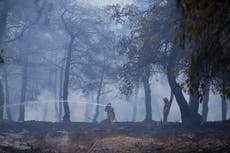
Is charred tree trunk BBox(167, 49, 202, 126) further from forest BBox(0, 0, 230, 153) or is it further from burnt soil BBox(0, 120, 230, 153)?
burnt soil BBox(0, 120, 230, 153)

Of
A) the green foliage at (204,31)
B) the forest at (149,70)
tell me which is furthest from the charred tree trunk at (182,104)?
the green foliage at (204,31)

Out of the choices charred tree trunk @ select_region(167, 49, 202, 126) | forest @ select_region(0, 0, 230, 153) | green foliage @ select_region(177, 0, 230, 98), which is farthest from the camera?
charred tree trunk @ select_region(167, 49, 202, 126)

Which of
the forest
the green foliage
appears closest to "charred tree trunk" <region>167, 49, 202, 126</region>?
the forest

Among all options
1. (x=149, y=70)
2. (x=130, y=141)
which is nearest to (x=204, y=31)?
(x=130, y=141)

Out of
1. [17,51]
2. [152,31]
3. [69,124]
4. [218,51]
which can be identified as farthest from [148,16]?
[17,51]

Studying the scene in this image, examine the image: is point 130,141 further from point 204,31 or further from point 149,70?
point 149,70

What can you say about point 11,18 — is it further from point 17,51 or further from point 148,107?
point 148,107

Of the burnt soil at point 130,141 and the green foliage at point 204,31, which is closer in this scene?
the green foliage at point 204,31

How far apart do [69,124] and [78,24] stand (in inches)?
469

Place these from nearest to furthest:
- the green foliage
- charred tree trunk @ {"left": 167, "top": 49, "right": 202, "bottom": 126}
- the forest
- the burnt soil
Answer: the green foliage, the forest, the burnt soil, charred tree trunk @ {"left": 167, "top": 49, "right": 202, "bottom": 126}

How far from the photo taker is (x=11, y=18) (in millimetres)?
31125

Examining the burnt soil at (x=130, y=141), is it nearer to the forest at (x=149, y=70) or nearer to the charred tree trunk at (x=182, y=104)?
the forest at (x=149, y=70)

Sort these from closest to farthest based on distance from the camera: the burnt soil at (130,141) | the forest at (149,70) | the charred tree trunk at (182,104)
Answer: the forest at (149,70)
the burnt soil at (130,141)
the charred tree trunk at (182,104)

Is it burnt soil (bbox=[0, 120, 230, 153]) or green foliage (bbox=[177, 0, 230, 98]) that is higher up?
green foliage (bbox=[177, 0, 230, 98])
